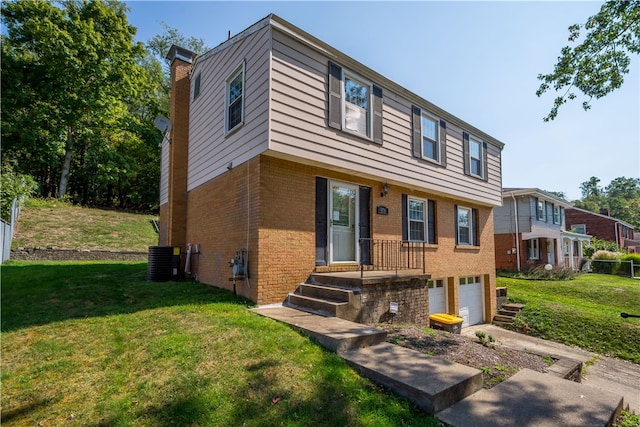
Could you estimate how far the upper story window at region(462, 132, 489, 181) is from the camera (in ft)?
39.0

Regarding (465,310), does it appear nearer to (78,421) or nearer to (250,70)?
(250,70)

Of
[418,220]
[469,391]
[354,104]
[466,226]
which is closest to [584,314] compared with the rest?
[466,226]

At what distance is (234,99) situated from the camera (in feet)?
26.4

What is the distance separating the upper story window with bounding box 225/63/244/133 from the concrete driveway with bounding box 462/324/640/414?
25.9ft

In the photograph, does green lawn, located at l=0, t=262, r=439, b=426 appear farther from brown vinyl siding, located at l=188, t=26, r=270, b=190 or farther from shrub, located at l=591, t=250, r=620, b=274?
shrub, located at l=591, t=250, r=620, b=274

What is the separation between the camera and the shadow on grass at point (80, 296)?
5.49 metres

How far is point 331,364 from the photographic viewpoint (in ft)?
12.5

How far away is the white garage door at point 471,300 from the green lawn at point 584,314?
1.36 m

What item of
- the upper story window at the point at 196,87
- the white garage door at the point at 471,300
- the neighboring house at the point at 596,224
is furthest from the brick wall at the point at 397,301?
the neighboring house at the point at 596,224

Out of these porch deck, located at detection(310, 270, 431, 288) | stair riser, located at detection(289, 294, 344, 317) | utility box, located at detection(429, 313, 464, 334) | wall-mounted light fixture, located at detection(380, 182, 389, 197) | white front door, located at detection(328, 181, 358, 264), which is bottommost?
utility box, located at detection(429, 313, 464, 334)

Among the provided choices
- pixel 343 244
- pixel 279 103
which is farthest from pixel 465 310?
pixel 279 103

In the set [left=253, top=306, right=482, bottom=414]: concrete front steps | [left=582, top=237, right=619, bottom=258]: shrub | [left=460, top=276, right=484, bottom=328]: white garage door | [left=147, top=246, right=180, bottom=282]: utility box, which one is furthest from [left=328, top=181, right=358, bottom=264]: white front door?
[left=582, top=237, right=619, bottom=258]: shrub

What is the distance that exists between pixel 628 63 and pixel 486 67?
9.12 ft

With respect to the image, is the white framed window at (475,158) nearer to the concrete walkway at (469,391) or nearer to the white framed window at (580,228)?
the concrete walkway at (469,391)
